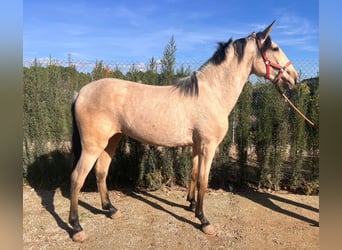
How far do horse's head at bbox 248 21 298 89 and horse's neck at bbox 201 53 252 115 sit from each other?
0.15 meters

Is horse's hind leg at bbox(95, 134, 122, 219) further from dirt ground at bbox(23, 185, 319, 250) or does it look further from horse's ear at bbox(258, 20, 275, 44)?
horse's ear at bbox(258, 20, 275, 44)

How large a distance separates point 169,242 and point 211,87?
6.55ft

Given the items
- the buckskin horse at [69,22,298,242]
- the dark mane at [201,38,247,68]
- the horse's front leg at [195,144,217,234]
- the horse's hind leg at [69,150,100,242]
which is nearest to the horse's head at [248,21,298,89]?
the buckskin horse at [69,22,298,242]

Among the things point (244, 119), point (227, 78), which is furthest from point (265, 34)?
point (244, 119)

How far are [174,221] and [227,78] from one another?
82.6 inches

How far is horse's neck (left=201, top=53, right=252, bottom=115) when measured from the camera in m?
3.57

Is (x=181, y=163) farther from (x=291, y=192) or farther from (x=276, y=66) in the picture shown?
(x=276, y=66)

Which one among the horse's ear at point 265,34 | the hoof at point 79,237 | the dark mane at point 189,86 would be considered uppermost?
the horse's ear at point 265,34

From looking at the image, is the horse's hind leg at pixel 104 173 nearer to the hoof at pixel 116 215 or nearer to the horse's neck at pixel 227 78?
the hoof at pixel 116 215

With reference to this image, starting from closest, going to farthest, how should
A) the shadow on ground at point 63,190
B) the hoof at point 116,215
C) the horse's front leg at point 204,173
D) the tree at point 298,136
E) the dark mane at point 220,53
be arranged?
the horse's front leg at point 204,173 < the dark mane at point 220,53 < the hoof at point 116,215 < the shadow on ground at point 63,190 < the tree at point 298,136

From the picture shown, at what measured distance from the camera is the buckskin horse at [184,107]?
347cm

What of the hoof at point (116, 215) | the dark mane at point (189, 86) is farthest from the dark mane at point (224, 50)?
the hoof at point (116, 215)

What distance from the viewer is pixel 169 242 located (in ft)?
11.0

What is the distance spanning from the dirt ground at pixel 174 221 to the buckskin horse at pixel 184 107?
0.89 ft
